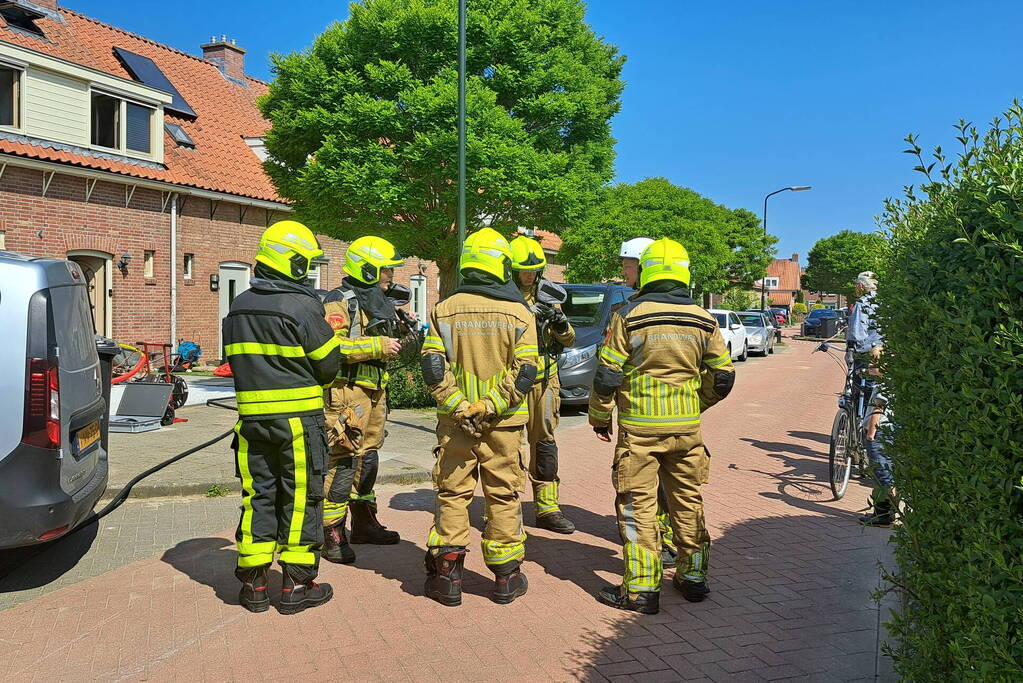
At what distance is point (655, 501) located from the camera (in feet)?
15.0

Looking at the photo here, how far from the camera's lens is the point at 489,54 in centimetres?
1320

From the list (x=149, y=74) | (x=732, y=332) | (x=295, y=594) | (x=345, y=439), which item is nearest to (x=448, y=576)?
(x=295, y=594)

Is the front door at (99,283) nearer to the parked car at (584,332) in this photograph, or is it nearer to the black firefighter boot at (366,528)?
the parked car at (584,332)

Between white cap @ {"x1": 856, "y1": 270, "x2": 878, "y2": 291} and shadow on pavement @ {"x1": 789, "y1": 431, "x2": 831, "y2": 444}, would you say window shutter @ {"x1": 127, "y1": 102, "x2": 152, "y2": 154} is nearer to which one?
shadow on pavement @ {"x1": 789, "y1": 431, "x2": 831, "y2": 444}

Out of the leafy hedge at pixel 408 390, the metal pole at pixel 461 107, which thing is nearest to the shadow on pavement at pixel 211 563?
the metal pole at pixel 461 107

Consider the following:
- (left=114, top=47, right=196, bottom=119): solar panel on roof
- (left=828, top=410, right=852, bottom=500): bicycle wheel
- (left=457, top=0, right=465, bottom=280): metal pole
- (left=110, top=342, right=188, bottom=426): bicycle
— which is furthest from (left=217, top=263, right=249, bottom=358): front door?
(left=828, top=410, right=852, bottom=500): bicycle wheel

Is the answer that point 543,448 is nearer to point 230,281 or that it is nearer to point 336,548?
point 336,548

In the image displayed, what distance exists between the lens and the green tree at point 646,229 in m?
26.1

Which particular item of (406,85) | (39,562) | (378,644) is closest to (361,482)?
(378,644)

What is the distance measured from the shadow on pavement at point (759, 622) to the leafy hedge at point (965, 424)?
80cm

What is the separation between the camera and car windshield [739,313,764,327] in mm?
30458

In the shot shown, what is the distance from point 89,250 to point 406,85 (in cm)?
836

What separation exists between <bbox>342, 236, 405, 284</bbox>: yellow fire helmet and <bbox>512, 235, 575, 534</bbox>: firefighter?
3.56 feet

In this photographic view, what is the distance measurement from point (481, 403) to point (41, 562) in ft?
10.4
